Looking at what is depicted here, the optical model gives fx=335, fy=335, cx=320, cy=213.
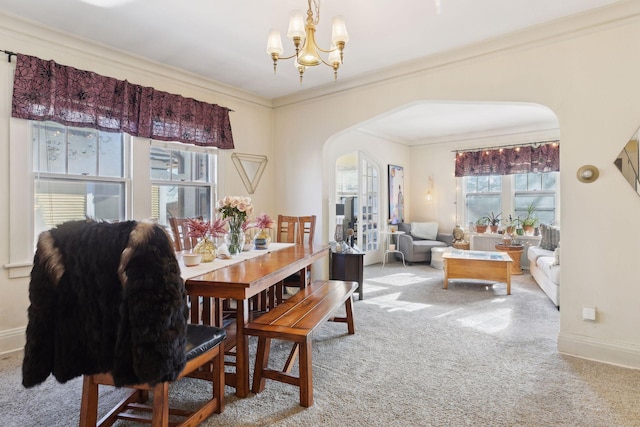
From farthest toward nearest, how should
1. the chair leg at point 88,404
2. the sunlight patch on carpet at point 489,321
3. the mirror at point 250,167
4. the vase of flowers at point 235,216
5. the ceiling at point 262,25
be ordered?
1. the mirror at point 250,167
2. the sunlight patch on carpet at point 489,321
3. the vase of flowers at point 235,216
4. the ceiling at point 262,25
5. the chair leg at point 88,404

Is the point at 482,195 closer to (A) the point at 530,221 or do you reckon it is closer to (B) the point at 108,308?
(A) the point at 530,221

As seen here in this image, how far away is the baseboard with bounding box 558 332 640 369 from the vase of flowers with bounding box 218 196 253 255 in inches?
107

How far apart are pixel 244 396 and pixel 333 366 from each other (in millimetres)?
682

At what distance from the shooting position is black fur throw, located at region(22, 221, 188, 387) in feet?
4.50

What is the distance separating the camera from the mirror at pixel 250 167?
14.5 ft

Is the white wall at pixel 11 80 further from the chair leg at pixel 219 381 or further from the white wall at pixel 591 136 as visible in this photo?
the white wall at pixel 591 136

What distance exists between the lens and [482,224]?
6.65 m

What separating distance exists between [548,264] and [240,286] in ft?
13.4

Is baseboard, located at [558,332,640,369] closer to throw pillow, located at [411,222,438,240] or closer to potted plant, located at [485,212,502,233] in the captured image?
potted plant, located at [485,212,502,233]

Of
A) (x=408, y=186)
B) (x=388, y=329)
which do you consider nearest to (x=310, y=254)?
(x=388, y=329)

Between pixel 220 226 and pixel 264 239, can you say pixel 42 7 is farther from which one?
pixel 264 239

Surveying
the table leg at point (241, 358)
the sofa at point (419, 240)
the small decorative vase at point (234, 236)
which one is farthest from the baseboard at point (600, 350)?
the sofa at point (419, 240)

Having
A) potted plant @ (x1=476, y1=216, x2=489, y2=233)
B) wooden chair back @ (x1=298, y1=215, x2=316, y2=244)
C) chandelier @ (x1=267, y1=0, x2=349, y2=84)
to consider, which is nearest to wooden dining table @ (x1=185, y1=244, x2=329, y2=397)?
wooden chair back @ (x1=298, y1=215, x2=316, y2=244)

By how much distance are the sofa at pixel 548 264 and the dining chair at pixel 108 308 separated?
13.3 feet
